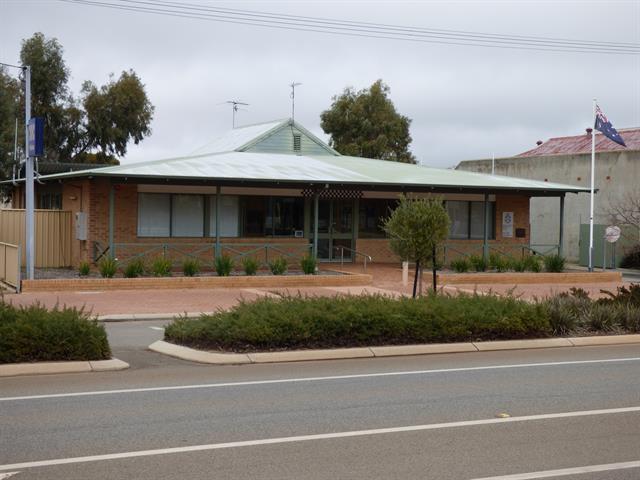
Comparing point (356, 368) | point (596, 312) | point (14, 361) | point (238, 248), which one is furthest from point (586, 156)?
point (14, 361)

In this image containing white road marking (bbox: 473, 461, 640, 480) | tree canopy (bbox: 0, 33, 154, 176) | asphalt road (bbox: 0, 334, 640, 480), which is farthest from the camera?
tree canopy (bbox: 0, 33, 154, 176)

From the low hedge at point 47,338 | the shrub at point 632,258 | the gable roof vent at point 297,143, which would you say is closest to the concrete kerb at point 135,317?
the low hedge at point 47,338

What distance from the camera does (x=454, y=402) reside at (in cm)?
916

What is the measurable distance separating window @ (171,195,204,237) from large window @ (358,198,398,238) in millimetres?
6114

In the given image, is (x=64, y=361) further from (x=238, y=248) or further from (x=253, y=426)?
(x=238, y=248)

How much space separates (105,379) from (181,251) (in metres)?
15.5

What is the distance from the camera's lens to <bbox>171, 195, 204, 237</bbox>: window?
1029 inches

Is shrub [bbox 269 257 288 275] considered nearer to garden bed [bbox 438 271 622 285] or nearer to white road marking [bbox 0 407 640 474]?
garden bed [bbox 438 271 622 285]

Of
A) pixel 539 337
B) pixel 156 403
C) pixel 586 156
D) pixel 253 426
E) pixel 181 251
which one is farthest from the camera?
pixel 586 156

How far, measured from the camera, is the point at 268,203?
27.8 m

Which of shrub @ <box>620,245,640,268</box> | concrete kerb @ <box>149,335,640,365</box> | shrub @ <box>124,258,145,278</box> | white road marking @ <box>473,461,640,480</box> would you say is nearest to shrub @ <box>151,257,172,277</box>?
shrub @ <box>124,258,145,278</box>

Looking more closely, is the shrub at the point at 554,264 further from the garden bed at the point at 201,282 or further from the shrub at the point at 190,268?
the shrub at the point at 190,268

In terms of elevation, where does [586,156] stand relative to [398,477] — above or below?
above

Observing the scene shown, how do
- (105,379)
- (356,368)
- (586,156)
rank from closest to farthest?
1. (105,379)
2. (356,368)
3. (586,156)
